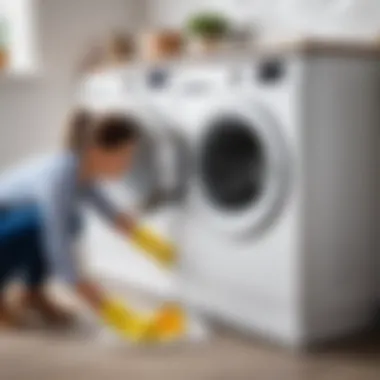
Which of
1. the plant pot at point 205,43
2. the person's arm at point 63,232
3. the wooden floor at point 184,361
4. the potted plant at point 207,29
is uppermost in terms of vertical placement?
the potted plant at point 207,29

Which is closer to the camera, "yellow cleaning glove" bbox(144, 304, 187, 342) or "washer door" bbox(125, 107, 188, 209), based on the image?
"yellow cleaning glove" bbox(144, 304, 187, 342)

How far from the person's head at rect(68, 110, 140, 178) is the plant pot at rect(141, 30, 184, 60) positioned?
1.55 feet

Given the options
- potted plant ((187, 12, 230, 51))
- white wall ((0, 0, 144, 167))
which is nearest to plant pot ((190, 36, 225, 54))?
potted plant ((187, 12, 230, 51))

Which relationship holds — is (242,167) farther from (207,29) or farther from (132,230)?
(207,29)

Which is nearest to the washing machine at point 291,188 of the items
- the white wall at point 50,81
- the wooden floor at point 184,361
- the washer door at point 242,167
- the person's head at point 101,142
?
the washer door at point 242,167

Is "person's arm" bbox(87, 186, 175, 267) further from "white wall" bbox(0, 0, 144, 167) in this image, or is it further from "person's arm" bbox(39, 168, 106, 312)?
"white wall" bbox(0, 0, 144, 167)

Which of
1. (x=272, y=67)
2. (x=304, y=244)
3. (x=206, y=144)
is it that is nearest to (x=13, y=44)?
(x=206, y=144)

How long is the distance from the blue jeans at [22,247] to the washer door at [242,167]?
496mm

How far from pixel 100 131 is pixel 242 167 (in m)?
0.42

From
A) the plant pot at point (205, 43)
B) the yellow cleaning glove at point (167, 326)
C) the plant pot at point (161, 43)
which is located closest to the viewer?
the yellow cleaning glove at point (167, 326)

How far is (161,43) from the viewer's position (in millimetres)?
2934

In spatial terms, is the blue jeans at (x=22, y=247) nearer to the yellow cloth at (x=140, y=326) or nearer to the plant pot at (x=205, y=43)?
the yellow cloth at (x=140, y=326)

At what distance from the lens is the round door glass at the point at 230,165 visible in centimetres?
233

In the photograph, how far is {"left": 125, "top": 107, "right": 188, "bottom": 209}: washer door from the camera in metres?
2.48
